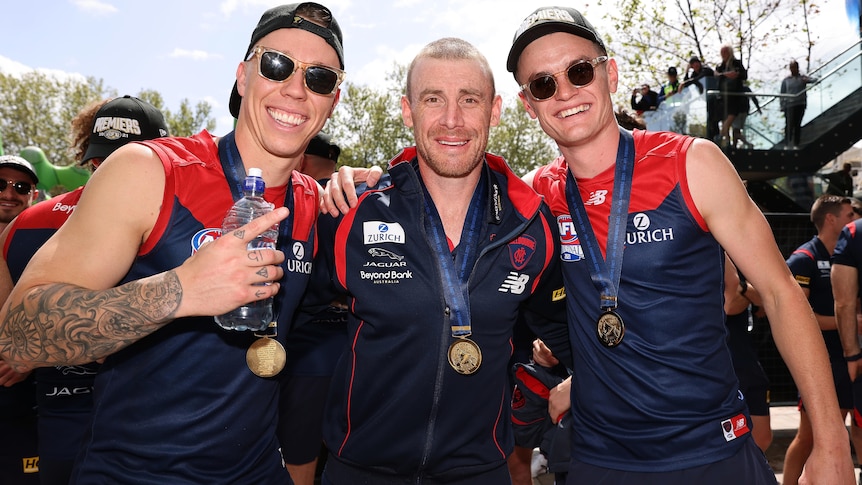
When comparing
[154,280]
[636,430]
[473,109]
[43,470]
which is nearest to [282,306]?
[154,280]

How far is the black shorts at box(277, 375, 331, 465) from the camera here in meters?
5.05

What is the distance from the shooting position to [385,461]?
2869 millimetres

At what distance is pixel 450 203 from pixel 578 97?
825 mm

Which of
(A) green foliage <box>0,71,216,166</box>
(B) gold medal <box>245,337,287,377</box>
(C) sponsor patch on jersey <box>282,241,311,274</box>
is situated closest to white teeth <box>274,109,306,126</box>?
(C) sponsor patch on jersey <box>282,241,311,274</box>

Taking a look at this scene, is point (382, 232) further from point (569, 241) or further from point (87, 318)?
point (87, 318)

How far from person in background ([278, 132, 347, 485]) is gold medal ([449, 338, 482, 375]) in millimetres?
2303

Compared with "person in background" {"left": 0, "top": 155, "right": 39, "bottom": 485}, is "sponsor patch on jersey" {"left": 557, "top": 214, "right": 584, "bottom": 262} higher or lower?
higher

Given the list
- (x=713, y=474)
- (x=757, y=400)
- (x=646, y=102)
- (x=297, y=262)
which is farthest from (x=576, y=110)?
(x=646, y=102)

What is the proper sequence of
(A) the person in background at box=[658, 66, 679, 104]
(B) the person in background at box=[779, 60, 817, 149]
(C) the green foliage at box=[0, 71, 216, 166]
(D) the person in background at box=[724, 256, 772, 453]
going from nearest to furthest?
(D) the person in background at box=[724, 256, 772, 453] < (B) the person in background at box=[779, 60, 817, 149] < (A) the person in background at box=[658, 66, 679, 104] < (C) the green foliage at box=[0, 71, 216, 166]

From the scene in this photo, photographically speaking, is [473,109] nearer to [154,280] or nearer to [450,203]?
[450,203]

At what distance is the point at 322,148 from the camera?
6113 mm

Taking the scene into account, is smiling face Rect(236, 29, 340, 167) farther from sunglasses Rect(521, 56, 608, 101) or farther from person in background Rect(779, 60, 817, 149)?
person in background Rect(779, 60, 817, 149)

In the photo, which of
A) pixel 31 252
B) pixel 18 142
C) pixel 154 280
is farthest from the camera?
pixel 18 142

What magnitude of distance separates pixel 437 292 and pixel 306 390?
2.61 m
